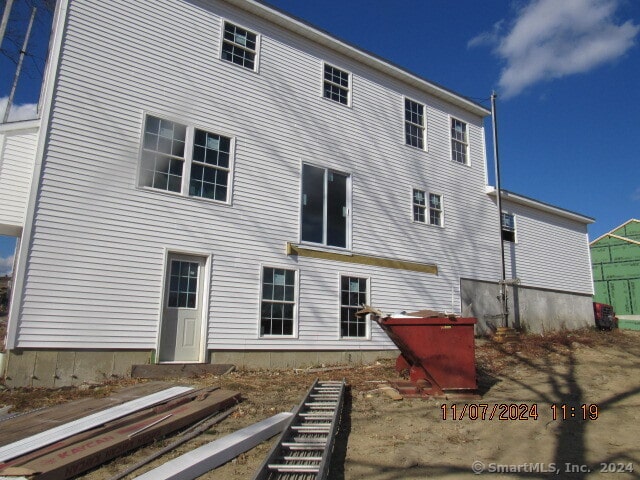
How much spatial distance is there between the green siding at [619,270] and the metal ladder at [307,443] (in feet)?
86.8

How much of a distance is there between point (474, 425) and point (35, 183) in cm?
870

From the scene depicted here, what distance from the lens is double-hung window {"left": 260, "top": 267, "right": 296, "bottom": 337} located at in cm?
1107

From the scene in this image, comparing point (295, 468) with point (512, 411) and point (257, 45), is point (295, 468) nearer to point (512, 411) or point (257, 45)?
point (512, 411)

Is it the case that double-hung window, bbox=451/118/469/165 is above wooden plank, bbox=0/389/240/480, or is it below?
above

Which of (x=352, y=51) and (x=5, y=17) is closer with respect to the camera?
(x=352, y=51)

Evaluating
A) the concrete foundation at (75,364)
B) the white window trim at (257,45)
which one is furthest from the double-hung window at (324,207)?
the concrete foundation at (75,364)

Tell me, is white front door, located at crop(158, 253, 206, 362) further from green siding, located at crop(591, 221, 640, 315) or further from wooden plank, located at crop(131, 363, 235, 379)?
green siding, located at crop(591, 221, 640, 315)

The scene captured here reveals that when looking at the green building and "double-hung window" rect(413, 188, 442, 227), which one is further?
the green building

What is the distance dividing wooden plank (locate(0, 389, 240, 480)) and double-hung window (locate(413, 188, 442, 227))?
992 cm

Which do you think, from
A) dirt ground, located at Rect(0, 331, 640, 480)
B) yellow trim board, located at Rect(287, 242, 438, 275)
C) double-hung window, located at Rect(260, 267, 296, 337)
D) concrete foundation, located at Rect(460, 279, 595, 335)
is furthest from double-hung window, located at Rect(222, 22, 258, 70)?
concrete foundation, located at Rect(460, 279, 595, 335)

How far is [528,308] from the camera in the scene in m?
17.5

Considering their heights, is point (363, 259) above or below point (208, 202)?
below

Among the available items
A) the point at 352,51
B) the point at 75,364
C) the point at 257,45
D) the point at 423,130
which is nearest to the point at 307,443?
the point at 75,364

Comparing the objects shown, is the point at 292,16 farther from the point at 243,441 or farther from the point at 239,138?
the point at 243,441
